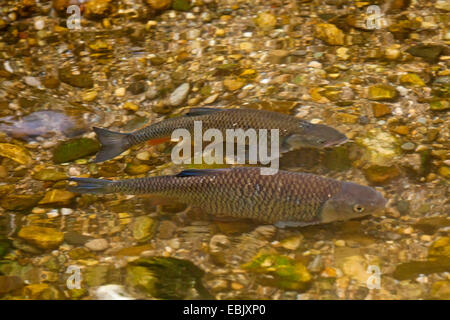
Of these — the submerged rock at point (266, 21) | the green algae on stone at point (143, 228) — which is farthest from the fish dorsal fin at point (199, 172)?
the submerged rock at point (266, 21)

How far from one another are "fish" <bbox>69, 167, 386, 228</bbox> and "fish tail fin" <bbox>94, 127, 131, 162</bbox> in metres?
1.08

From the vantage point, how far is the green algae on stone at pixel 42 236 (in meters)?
4.39

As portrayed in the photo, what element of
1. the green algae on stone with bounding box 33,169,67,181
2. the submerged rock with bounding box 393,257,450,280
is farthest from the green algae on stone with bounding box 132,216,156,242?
the submerged rock with bounding box 393,257,450,280

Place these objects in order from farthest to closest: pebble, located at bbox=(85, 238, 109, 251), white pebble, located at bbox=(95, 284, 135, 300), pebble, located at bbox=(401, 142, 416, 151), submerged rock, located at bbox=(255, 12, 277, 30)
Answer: submerged rock, located at bbox=(255, 12, 277, 30)
pebble, located at bbox=(401, 142, 416, 151)
pebble, located at bbox=(85, 238, 109, 251)
white pebble, located at bbox=(95, 284, 135, 300)

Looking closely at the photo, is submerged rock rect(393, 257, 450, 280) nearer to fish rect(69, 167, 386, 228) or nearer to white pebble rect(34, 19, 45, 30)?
fish rect(69, 167, 386, 228)

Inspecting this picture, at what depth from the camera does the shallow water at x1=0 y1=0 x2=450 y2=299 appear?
400 centimetres

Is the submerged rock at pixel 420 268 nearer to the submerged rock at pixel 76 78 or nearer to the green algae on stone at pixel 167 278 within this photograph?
the green algae on stone at pixel 167 278

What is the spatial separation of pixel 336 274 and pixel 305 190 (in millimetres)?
769

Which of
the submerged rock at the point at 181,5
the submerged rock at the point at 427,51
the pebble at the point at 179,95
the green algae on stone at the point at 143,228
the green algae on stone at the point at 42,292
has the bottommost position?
the green algae on stone at the point at 42,292

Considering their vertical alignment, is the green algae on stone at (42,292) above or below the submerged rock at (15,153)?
below

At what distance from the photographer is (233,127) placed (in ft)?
17.2

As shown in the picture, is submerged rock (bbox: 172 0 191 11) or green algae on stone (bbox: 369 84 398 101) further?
submerged rock (bbox: 172 0 191 11)

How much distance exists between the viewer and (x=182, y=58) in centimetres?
681

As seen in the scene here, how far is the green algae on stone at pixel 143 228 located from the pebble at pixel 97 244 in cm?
28
